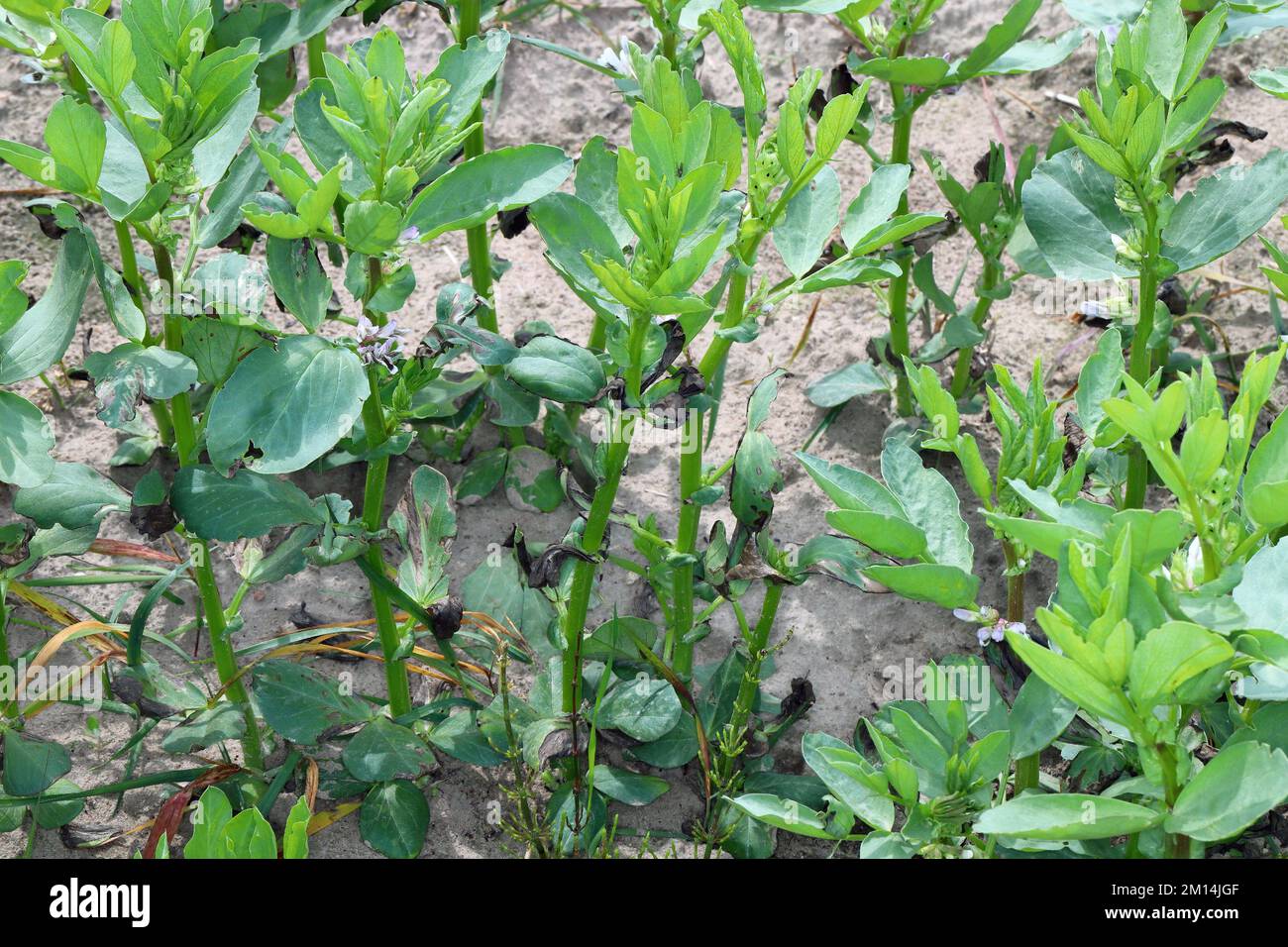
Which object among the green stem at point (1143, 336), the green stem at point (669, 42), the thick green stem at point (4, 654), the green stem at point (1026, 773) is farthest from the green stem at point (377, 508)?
Answer: the green stem at point (1143, 336)

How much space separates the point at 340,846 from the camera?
2500mm

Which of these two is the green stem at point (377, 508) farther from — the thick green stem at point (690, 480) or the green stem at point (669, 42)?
the green stem at point (669, 42)

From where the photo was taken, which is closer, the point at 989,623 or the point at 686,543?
the point at 989,623

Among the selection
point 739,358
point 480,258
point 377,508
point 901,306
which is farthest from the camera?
point 739,358

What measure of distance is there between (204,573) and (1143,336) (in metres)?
1.70

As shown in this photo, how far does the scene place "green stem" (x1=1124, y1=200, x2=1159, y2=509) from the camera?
7.83ft

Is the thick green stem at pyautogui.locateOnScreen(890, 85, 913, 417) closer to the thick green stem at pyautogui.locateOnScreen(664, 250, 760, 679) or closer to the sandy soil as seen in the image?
the sandy soil

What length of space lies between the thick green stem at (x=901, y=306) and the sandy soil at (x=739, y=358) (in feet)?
0.37

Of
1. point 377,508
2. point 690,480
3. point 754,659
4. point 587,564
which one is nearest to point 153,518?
point 377,508

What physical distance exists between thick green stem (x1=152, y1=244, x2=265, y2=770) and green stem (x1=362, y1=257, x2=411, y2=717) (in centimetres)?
25

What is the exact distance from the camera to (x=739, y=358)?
3.32 metres

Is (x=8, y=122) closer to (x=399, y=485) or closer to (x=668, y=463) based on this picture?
(x=399, y=485)

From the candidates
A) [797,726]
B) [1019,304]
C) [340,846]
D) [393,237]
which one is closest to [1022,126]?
[1019,304]

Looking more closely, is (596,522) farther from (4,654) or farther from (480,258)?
(4,654)
